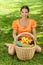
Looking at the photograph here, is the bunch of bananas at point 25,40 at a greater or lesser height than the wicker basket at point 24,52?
greater

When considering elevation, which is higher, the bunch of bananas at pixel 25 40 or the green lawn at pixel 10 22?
the bunch of bananas at pixel 25 40

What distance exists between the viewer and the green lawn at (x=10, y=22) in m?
3.70

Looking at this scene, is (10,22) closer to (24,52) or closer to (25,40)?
(25,40)

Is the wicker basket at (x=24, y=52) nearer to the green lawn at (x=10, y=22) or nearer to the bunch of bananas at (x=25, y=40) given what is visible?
the green lawn at (x=10, y=22)

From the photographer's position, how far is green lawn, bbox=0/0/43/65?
3695mm

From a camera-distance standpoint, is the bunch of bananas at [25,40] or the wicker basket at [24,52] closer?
the wicker basket at [24,52]

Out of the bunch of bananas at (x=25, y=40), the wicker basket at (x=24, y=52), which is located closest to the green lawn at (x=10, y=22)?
the wicker basket at (x=24, y=52)

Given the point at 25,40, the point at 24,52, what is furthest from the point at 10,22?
the point at 24,52

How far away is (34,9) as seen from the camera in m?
6.48

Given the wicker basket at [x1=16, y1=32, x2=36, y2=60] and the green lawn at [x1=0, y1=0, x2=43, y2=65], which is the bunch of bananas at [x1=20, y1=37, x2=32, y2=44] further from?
the green lawn at [x1=0, y1=0, x2=43, y2=65]

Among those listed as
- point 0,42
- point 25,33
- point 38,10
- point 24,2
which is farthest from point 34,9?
point 25,33

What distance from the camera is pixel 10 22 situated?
5414 mm

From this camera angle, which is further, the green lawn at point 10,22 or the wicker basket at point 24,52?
the green lawn at point 10,22

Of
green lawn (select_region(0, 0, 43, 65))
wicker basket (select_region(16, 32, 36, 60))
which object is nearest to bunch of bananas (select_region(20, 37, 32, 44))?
wicker basket (select_region(16, 32, 36, 60))
